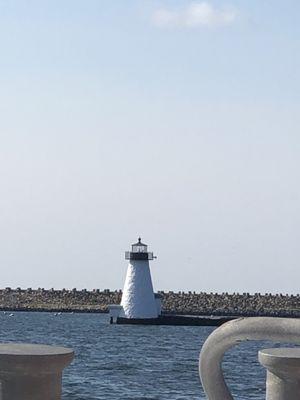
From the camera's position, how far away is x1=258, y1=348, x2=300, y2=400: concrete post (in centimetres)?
496

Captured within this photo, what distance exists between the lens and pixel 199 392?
1168 inches

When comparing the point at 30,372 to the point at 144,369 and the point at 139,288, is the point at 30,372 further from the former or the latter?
the point at 139,288

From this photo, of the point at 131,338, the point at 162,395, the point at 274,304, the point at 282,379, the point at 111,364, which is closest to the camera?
the point at 282,379

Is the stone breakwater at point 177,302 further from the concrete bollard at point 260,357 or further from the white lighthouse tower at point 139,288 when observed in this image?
the concrete bollard at point 260,357

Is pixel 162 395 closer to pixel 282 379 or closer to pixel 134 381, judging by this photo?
pixel 134 381

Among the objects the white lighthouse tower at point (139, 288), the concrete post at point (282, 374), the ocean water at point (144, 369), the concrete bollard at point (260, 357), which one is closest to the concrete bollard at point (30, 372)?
the concrete bollard at point (260, 357)

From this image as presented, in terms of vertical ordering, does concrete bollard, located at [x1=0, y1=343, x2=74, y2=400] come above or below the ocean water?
below

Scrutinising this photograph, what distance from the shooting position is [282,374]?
5.00 meters

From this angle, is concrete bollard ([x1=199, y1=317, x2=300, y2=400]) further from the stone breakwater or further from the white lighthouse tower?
the stone breakwater

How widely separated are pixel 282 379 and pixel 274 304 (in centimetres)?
11593

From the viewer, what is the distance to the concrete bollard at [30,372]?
15.4 ft

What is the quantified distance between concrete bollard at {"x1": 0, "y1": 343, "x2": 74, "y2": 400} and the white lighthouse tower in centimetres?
6050

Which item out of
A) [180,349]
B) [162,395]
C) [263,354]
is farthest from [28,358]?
[180,349]

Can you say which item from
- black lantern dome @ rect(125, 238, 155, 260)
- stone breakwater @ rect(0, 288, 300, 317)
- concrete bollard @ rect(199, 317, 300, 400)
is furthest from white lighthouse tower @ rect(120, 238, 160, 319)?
concrete bollard @ rect(199, 317, 300, 400)
